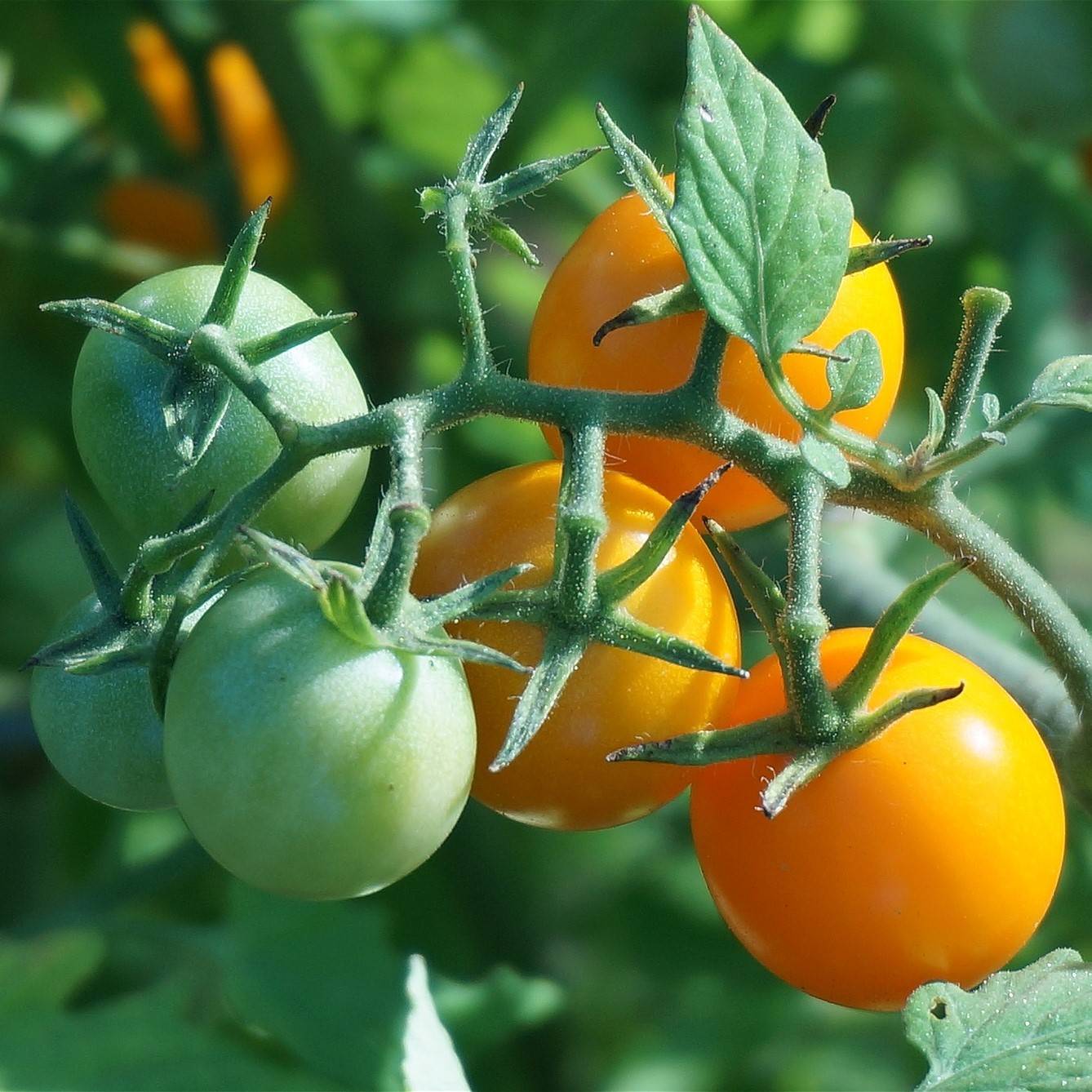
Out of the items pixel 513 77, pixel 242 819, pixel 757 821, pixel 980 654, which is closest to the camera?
pixel 242 819

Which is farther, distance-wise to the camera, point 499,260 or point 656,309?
point 499,260

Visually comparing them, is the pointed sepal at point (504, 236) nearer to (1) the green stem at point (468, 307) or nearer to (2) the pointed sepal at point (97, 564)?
(1) the green stem at point (468, 307)

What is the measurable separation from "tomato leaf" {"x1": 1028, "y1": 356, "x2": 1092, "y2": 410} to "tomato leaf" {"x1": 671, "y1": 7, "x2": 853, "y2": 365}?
16cm

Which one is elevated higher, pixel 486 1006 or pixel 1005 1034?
pixel 1005 1034

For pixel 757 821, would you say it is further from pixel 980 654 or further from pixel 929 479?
pixel 980 654

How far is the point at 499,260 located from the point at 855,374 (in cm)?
139

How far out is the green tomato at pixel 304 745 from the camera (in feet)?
2.48

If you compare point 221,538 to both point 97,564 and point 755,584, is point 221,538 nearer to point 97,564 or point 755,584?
point 97,564

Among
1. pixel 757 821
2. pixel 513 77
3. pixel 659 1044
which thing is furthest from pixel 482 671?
pixel 513 77

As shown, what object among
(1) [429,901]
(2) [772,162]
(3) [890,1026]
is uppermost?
(2) [772,162]

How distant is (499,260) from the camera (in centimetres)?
217

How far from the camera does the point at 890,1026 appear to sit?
1.92 meters

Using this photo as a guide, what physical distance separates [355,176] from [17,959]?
1029 millimetres

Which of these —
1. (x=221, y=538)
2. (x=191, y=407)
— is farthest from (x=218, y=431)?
(x=221, y=538)
